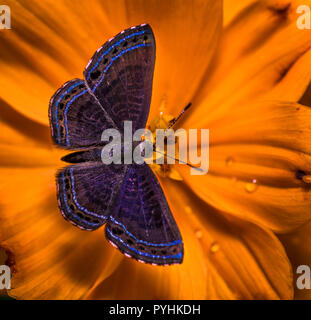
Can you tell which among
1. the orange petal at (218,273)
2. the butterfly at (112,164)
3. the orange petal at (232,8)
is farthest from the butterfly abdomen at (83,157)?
the orange petal at (232,8)

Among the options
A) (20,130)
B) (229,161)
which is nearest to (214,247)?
(229,161)

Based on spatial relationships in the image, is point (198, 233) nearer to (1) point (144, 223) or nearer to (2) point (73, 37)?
(1) point (144, 223)

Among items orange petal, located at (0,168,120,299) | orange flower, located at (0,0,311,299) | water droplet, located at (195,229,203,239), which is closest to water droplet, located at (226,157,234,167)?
orange flower, located at (0,0,311,299)

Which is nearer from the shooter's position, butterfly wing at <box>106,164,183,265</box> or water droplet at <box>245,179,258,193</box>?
butterfly wing at <box>106,164,183,265</box>

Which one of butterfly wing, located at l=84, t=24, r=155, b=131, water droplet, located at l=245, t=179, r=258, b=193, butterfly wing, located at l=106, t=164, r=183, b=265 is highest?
butterfly wing, located at l=84, t=24, r=155, b=131

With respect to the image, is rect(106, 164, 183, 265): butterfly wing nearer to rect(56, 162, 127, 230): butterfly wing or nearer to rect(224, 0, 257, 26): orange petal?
rect(56, 162, 127, 230): butterfly wing

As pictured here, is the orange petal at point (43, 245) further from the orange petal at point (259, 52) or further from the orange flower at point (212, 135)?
the orange petal at point (259, 52)

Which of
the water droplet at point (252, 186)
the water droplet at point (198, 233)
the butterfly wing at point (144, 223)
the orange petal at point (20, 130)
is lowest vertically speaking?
the water droplet at point (198, 233)
